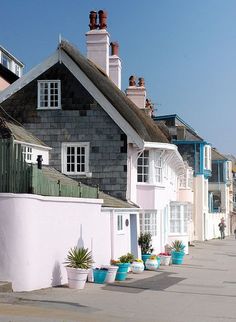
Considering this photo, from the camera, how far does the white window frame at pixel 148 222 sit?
82.9 feet

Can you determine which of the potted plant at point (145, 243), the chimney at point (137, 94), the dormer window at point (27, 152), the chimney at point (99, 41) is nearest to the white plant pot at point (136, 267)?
the potted plant at point (145, 243)

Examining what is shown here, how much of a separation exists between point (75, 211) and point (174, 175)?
1681cm

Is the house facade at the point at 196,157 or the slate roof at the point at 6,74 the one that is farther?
the house facade at the point at 196,157

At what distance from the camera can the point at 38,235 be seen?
14.2 m

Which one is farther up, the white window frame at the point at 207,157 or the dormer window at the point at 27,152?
the white window frame at the point at 207,157

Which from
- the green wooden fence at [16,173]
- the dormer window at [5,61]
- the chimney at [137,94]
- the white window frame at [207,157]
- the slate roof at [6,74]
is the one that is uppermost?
the dormer window at [5,61]

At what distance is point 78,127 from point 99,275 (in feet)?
27.2

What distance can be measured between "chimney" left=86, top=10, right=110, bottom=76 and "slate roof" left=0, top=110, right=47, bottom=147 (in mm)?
7760

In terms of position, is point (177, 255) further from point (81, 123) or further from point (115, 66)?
point (115, 66)

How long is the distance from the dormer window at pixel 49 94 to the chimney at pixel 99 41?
21.3ft

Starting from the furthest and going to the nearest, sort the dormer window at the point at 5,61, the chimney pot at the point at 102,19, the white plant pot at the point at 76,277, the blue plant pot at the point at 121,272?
the dormer window at the point at 5,61 → the chimney pot at the point at 102,19 → the blue plant pot at the point at 121,272 → the white plant pot at the point at 76,277

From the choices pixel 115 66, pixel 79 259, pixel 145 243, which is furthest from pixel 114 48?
pixel 79 259

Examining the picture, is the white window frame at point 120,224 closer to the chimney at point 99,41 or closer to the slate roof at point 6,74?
the chimney at point 99,41

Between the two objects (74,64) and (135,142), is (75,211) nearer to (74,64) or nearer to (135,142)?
(135,142)
